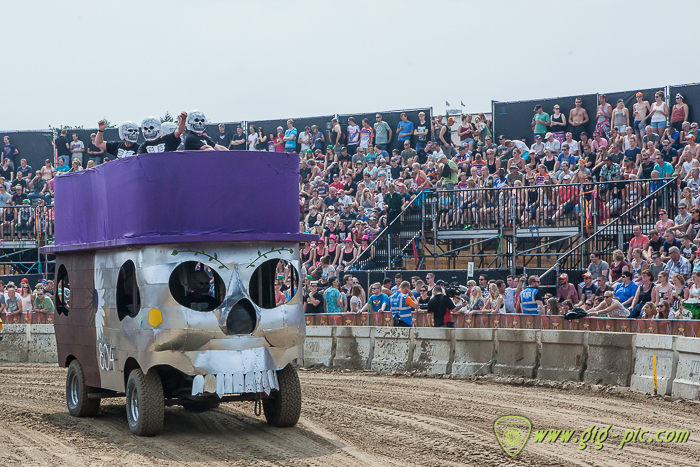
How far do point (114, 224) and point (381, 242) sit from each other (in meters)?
13.6

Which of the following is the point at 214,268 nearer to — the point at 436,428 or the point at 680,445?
→ the point at 436,428

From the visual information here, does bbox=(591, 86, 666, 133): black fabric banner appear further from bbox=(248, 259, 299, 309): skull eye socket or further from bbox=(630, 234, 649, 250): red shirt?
bbox=(248, 259, 299, 309): skull eye socket

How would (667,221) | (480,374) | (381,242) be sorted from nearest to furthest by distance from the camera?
(480,374), (667,221), (381,242)

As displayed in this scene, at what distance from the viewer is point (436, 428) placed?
10875 millimetres

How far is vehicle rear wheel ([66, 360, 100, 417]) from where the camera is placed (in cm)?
1204

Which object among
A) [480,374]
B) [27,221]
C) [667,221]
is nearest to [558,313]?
[480,374]

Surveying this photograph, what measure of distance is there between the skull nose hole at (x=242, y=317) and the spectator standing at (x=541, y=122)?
16577mm

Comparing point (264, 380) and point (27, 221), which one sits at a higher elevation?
point (27, 221)

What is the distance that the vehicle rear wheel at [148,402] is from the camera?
405 inches

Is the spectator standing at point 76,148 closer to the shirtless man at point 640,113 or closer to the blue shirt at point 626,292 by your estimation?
the shirtless man at point 640,113

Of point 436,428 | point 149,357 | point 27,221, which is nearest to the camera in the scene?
point 149,357

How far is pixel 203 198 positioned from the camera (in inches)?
410

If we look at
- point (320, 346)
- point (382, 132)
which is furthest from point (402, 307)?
point (382, 132)

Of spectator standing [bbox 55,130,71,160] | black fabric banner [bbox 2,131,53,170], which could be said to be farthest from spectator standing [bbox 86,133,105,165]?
black fabric banner [bbox 2,131,53,170]
